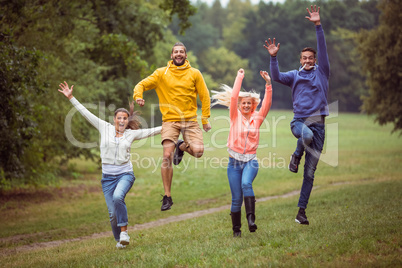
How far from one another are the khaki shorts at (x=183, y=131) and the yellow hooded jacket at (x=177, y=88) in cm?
9

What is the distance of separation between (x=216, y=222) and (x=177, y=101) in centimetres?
449

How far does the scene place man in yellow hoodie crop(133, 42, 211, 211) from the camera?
905 centimetres

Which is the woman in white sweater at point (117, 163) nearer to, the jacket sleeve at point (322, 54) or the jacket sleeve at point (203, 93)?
the jacket sleeve at point (203, 93)

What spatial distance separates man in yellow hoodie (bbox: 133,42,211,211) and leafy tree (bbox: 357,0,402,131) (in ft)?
72.6

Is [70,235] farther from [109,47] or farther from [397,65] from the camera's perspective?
[397,65]

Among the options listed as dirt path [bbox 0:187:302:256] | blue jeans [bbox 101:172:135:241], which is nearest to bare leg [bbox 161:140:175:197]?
blue jeans [bbox 101:172:135:241]

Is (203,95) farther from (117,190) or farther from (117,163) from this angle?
(117,190)

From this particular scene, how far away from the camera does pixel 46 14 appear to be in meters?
17.5

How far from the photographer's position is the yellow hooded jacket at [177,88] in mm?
9039

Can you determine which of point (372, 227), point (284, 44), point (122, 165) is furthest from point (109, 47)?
point (284, 44)

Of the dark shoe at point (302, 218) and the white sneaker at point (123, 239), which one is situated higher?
the dark shoe at point (302, 218)

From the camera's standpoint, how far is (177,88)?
902cm

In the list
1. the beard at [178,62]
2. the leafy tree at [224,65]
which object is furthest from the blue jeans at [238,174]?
the leafy tree at [224,65]

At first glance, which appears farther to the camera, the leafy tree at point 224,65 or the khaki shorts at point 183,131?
the leafy tree at point 224,65
